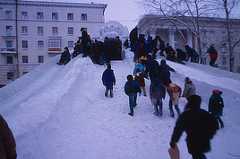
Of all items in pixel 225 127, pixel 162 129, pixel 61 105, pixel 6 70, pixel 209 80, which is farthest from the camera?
pixel 6 70

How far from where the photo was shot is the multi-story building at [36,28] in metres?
63.1

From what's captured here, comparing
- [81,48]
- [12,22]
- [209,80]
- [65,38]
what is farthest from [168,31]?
[209,80]

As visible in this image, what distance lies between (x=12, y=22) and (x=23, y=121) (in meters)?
54.8

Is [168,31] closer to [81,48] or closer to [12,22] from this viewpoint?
[12,22]

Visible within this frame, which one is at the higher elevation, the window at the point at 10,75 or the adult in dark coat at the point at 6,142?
the adult in dark coat at the point at 6,142

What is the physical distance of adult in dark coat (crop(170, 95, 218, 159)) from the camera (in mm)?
6336

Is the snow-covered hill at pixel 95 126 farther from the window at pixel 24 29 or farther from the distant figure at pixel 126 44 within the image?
the window at pixel 24 29

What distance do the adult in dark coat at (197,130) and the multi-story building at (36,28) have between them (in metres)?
57.2

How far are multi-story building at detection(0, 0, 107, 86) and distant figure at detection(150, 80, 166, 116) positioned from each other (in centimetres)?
4980

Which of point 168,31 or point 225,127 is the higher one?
point 168,31

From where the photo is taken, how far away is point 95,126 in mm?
12617

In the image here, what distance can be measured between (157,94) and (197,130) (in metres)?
7.31

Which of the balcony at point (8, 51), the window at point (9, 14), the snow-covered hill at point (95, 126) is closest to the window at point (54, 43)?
the balcony at point (8, 51)

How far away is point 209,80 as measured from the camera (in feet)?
69.4
